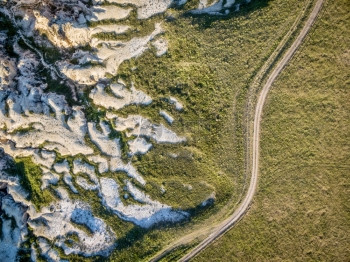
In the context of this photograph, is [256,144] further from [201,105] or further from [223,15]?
[223,15]

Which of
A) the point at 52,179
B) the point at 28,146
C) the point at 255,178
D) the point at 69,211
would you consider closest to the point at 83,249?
the point at 69,211

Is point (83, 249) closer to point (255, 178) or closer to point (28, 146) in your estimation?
point (28, 146)

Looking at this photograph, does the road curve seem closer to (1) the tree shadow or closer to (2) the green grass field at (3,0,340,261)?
(2) the green grass field at (3,0,340,261)

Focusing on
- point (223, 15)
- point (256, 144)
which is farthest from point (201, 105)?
point (223, 15)

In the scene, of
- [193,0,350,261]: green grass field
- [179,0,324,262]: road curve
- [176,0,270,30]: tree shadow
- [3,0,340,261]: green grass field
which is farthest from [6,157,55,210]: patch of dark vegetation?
[176,0,270,30]: tree shadow

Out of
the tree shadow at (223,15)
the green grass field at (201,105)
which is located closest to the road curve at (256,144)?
the green grass field at (201,105)

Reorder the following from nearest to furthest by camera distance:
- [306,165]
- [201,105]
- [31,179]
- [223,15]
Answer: [306,165] < [223,15] < [201,105] < [31,179]
